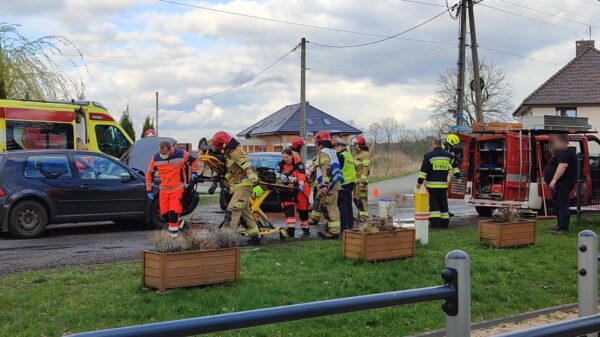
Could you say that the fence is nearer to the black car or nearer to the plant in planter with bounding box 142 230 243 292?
the plant in planter with bounding box 142 230 243 292

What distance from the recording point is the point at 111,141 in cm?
1797

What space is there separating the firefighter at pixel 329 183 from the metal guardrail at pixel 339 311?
830 centimetres

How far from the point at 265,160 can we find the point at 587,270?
13.4 meters

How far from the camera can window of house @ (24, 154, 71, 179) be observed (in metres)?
11.4

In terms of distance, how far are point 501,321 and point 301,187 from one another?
5.31 meters

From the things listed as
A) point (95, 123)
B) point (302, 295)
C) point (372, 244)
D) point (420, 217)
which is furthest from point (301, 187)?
point (95, 123)

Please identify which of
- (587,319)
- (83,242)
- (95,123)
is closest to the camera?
(587,319)

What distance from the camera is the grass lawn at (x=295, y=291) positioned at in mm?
5738

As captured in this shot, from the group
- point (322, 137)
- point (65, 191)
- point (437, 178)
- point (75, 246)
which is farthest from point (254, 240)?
point (437, 178)

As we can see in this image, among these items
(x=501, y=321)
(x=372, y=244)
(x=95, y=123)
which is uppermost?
(x=95, y=123)

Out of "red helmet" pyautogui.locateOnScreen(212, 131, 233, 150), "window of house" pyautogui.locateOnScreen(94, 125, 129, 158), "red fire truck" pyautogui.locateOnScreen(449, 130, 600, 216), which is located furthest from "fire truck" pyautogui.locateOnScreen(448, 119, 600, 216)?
"window of house" pyautogui.locateOnScreen(94, 125, 129, 158)

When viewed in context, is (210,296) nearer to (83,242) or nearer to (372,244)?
(372,244)

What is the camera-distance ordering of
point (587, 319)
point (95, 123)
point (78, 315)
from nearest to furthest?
point (587, 319) → point (78, 315) → point (95, 123)

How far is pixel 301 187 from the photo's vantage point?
1127 centimetres
